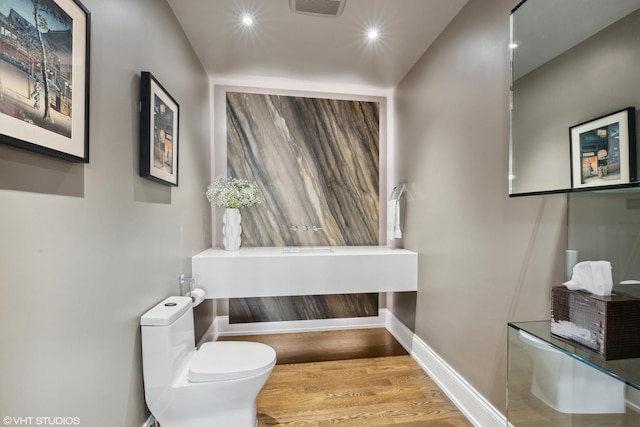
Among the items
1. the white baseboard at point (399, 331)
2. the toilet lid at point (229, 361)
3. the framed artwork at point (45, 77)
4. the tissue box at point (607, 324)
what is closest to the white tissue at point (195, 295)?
the toilet lid at point (229, 361)

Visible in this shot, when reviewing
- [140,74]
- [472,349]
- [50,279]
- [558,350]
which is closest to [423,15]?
[140,74]

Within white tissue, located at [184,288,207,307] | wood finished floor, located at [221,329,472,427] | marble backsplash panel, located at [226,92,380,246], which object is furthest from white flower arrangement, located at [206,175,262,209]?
wood finished floor, located at [221,329,472,427]

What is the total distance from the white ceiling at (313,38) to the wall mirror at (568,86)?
90cm

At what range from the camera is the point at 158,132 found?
1583 mm

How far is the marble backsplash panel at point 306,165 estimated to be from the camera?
9.77 ft

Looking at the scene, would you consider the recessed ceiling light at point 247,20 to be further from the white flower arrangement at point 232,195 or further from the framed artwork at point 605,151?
the framed artwork at point 605,151

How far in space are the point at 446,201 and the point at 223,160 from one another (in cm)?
214

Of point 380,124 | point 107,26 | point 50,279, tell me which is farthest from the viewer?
point 380,124

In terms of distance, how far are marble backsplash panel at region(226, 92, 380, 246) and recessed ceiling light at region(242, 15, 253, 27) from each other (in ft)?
3.13

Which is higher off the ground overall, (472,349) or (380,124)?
(380,124)

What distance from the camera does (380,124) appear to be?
318 centimetres

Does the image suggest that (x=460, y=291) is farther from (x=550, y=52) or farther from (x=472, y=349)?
(x=550, y=52)

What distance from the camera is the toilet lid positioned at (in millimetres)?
1458

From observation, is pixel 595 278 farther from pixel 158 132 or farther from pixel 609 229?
pixel 158 132
